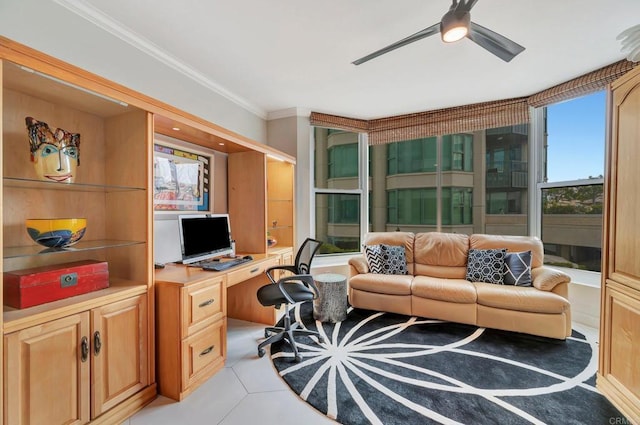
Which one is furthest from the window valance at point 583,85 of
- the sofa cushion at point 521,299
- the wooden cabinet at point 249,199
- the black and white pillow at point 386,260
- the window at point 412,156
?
the wooden cabinet at point 249,199

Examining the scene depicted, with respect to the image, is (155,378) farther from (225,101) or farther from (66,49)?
(225,101)

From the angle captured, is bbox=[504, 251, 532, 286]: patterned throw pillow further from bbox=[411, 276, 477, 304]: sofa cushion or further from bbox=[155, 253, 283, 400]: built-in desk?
bbox=[155, 253, 283, 400]: built-in desk

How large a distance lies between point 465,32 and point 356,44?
36.2 inches

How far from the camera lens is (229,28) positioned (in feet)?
6.63

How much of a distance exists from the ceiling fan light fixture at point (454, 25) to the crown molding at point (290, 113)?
2.31 meters

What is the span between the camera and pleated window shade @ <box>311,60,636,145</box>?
2.79 m

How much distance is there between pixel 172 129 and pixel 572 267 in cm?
451

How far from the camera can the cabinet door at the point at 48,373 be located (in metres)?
1.15

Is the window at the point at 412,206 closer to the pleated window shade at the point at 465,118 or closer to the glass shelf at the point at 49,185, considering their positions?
the pleated window shade at the point at 465,118

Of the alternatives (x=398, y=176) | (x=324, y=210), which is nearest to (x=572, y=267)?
(x=398, y=176)

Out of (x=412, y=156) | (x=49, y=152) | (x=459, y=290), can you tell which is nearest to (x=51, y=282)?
(x=49, y=152)

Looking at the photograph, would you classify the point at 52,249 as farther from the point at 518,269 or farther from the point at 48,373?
the point at 518,269

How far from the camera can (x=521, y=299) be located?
2553mm

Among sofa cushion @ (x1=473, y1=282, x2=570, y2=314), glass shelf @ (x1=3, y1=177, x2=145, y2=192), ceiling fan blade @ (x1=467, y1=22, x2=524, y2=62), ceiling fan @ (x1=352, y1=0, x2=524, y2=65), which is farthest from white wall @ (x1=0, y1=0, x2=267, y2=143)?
sofa cushion @ (x1=473, y1=282, x2=570, y2=314)
